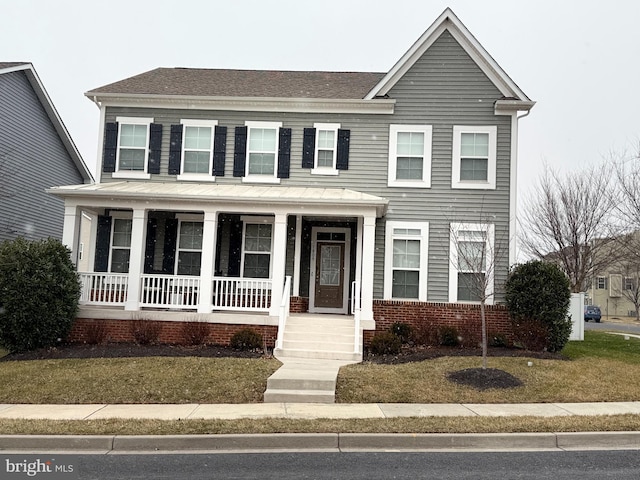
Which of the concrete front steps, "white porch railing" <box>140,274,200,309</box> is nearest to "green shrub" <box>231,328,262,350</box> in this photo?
the concrete front steps

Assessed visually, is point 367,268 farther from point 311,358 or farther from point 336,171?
point 336,171

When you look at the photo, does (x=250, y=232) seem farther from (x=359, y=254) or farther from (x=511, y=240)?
(x=511, y=240)

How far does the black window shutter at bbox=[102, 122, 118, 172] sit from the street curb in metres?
10.1

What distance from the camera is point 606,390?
367 inches

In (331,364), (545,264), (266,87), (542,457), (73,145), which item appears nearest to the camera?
(542,457)

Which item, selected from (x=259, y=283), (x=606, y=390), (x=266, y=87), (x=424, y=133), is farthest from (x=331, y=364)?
(x=266, y=87)

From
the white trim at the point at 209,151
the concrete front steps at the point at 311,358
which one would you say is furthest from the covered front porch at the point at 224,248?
the concrete front steps at the point at 311,358

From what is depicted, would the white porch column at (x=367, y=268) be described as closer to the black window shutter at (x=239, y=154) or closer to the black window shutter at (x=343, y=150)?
the black window shutter at (x=343, y=150)

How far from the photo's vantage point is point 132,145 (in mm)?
15352

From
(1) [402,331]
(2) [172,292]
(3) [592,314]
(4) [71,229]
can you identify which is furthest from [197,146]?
(3) [592,314]

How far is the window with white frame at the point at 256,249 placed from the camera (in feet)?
49.2

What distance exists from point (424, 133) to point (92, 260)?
9.80 m

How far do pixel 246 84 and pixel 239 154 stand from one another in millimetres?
2683

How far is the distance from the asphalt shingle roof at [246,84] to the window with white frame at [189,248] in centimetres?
369
